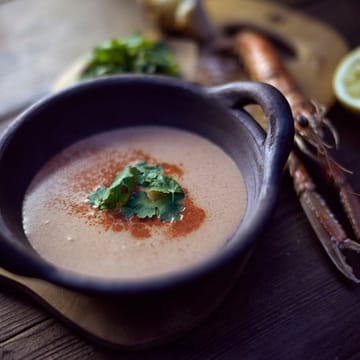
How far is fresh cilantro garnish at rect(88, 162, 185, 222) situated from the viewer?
→ 5.53ft

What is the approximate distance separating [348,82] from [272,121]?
2.40ft

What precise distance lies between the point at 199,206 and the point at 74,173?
0.45 meters

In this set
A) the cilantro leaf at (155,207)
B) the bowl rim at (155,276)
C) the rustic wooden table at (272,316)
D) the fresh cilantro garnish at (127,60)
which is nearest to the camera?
the bowl rim at (155,276)

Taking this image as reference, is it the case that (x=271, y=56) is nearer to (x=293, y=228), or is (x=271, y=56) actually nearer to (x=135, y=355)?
(x=293, y=228)

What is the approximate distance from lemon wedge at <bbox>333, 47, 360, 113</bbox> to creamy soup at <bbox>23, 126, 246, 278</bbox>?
60 centimetres

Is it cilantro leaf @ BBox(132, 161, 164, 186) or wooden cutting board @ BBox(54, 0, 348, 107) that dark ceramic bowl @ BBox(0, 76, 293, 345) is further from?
wooden cutting board @ BBox(54, 0, 348, 107)

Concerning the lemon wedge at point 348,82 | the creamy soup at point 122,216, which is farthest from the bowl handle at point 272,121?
the lemon wedge at point 348,82

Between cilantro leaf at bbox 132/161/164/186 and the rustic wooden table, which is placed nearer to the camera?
the rustic wooden table

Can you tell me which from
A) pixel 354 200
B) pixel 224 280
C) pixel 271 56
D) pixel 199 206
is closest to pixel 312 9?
pixel 271 56

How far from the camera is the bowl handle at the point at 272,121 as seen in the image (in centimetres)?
155

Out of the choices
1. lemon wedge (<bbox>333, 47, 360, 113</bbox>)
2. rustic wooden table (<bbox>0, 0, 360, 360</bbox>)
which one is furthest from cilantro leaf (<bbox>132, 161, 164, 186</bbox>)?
lemon wedge (<bbox>333, 47, 360, 113</bbox>)

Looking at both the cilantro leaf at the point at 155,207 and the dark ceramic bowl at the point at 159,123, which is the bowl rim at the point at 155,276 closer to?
the dark ceramic bowl at the point at 159,123

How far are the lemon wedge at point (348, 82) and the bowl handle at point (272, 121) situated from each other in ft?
1.88

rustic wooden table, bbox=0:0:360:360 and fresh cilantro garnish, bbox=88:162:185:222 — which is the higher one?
fresh cilantro garnish, bbox=88:162:185:222
